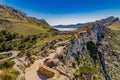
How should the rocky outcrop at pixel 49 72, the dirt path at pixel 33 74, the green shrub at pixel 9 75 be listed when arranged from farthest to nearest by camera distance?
the dirt path at pixel 33 74 → the rocky outcrop at pixel 49 72 → the green shrub at pixel 9 75

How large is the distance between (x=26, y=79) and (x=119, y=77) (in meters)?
153

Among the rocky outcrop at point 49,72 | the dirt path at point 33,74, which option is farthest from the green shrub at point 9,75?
the rocky outcrop at point 49,72

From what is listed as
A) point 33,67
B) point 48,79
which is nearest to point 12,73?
point 48,79

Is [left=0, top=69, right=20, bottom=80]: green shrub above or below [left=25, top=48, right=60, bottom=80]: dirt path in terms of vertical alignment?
above

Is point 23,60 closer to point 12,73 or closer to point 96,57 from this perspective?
point 12,73

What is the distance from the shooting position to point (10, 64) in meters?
41.8

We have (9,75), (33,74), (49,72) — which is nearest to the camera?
(9,75)

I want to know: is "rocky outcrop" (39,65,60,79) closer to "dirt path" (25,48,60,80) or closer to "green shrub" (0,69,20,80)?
"dirt path" (25,48,60,80)

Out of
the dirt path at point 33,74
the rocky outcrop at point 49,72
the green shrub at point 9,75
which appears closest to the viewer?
the green shrub at point 9,75

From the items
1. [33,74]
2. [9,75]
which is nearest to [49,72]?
[33,74]

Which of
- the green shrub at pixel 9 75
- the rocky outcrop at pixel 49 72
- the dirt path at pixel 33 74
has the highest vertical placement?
the green shrub at pixel 9 75

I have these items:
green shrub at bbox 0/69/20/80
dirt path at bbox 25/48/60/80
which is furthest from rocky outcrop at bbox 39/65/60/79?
green shrub at bbox 0/69/20/80

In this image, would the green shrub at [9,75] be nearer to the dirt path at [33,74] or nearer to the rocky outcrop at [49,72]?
the dirt path at [33,74]

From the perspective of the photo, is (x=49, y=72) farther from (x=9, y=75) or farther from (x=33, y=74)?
(x=9, y=75)
